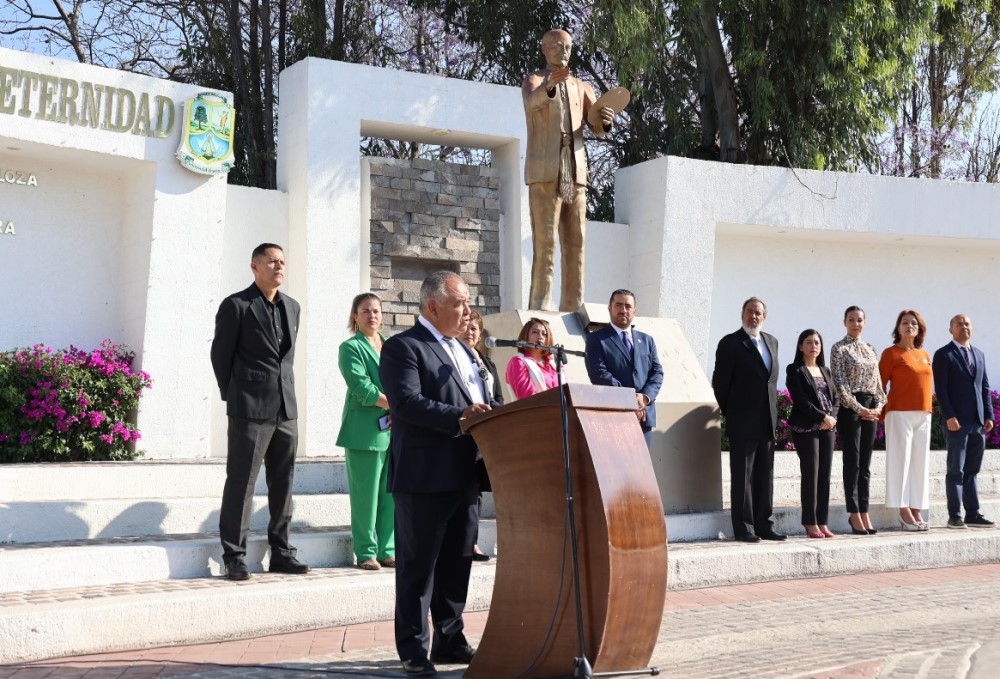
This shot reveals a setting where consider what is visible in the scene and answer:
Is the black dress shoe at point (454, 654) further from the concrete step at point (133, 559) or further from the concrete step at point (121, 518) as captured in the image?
the concrete step at point (121, 518)

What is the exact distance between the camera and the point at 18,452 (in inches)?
380

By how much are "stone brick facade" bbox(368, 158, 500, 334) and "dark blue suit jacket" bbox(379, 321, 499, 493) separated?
7.27 metres

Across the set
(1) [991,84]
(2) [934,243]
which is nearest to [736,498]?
(2) [934,243]

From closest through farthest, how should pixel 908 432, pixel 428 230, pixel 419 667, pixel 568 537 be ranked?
pixel 568 537 < pixel 419 667 < pixel 908 432 < pixel 428 230

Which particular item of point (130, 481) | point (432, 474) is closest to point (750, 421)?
point (432, 474)

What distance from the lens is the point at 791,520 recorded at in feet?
30.0

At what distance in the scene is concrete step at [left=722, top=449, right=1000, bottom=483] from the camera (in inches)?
451

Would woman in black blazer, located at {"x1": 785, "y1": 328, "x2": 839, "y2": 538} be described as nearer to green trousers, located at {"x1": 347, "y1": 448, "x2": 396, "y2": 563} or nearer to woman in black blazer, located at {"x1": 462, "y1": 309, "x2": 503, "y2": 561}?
woman in black blazer, located at {"x1": 462, "y1": 309, "x2": 503, "y2": 561}

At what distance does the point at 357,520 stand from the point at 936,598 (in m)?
3.62

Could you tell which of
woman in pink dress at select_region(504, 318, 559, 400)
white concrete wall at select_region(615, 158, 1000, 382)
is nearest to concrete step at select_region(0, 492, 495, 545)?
woman in pink dress at select_region(504, 318, 559, 400)

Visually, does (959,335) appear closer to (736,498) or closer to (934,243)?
(736,498)

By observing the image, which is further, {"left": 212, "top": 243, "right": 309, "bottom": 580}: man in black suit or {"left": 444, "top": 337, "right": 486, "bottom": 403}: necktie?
{"left": 212, "top": 243, "right": 309, "bottom": 580}: man in black suit

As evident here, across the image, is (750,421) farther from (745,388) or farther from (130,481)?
(130,481)

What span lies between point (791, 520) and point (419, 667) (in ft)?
16.7
